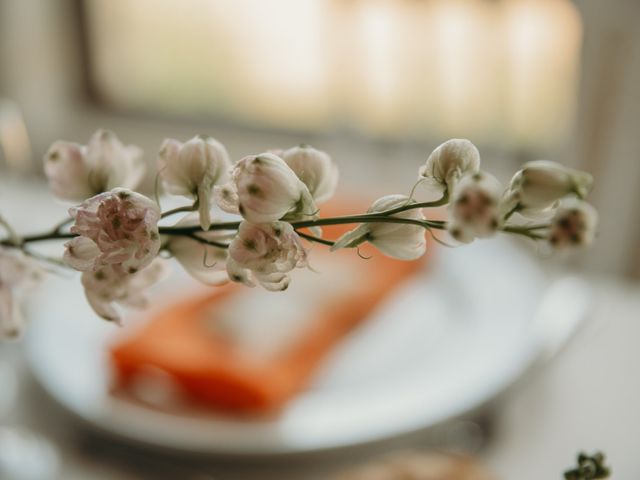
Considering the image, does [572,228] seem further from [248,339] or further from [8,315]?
[248,339]

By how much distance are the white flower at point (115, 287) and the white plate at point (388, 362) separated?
28 cm

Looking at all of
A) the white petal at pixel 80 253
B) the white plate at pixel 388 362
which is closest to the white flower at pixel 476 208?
the white petal at pixel 80 253

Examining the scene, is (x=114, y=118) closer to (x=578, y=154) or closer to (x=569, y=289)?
(x=578, y=154)

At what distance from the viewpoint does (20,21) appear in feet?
5.06

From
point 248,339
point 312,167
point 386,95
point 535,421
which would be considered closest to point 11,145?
point 248,339

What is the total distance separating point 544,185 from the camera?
0.69ft

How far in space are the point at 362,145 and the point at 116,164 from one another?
110cm

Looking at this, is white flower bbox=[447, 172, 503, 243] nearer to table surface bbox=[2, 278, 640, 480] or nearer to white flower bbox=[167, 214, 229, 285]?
white flower bbox=[167, 214, 229, 285]

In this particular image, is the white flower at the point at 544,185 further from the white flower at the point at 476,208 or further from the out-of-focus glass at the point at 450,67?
the out-of-focus glass at the point at 450,67

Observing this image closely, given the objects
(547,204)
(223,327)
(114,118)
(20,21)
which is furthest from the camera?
(114,118)

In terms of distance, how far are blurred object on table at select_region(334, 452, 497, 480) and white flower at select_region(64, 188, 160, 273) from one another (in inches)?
10.2

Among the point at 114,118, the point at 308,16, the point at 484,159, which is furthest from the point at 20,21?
the point at 484,159

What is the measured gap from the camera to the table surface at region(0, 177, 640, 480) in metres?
0.45

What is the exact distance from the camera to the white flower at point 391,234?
23cm
